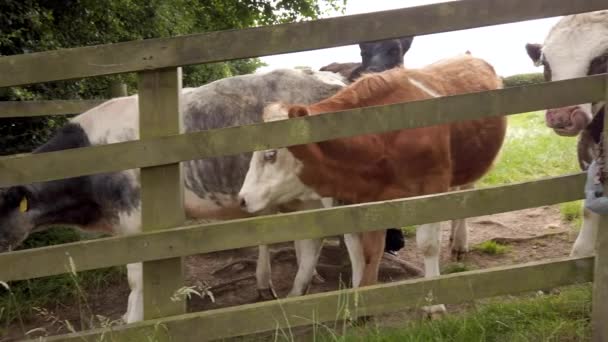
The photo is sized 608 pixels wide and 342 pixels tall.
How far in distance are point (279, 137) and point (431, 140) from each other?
6.56ft

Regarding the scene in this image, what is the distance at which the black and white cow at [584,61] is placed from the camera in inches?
176

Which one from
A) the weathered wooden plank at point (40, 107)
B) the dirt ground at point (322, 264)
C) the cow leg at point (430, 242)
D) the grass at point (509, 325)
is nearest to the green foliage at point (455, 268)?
the dirt ground at point (322, 264)

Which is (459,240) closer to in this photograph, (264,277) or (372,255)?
(372,255)

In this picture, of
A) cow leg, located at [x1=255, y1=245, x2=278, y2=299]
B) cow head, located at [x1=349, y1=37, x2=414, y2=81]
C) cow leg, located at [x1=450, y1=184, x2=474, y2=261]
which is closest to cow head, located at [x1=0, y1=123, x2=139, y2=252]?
cow leg, located at [x1=255, y1=245, x2=278, y2=299]

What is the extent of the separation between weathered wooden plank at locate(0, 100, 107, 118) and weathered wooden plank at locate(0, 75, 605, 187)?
3996 mm

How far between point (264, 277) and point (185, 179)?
121 cm

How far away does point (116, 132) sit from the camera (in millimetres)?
5215

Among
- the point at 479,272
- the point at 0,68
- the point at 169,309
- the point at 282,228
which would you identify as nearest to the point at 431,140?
the point at 479,272

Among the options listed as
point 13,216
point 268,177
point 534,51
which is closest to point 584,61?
point 534,51

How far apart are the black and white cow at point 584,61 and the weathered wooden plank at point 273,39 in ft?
5.13

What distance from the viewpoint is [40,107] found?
658 cm

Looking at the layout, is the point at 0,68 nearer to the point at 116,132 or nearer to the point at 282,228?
the point at 282,228

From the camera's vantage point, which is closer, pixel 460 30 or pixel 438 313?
pixel 460 30

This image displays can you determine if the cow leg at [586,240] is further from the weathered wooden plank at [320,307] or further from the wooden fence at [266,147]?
the weathered wooden plank at [320,307]
